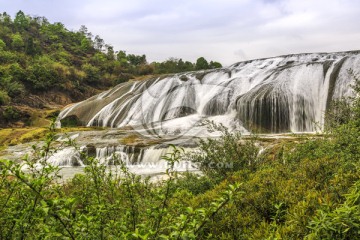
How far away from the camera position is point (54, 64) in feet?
154

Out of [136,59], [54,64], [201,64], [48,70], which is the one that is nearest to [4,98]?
[48,70]

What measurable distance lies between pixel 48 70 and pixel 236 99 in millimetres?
30730

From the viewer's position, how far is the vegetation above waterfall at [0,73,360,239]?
2131 mm

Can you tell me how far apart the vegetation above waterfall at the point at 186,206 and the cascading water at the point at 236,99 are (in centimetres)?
1365

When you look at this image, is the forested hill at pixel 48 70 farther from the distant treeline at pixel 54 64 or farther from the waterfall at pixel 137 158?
the waterfall at pixel 137 158

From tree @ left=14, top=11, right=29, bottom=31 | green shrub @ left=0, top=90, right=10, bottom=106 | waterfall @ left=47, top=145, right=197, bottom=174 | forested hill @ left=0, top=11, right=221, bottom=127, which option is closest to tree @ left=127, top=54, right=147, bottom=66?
forested hill @ left=0, top=11, right=221, bottom=127

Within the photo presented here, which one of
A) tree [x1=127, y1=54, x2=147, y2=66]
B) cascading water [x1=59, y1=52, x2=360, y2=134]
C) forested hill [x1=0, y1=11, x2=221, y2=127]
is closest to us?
cascading water [x1=59, y1=52, x2=360, y2=134]

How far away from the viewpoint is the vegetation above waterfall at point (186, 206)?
2.13 m

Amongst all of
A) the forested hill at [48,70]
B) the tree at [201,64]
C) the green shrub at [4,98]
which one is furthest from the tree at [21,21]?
the tree at [201,64]

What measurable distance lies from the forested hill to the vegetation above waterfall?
32.2 meters

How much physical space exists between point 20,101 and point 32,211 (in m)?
38.9

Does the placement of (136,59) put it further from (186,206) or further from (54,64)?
(186,206)

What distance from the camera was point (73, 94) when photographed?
44.1 meters

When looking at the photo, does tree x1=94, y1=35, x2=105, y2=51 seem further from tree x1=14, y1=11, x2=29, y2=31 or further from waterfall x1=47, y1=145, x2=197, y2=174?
waterfall x1=47, y1=145, x2=197, y2=174
